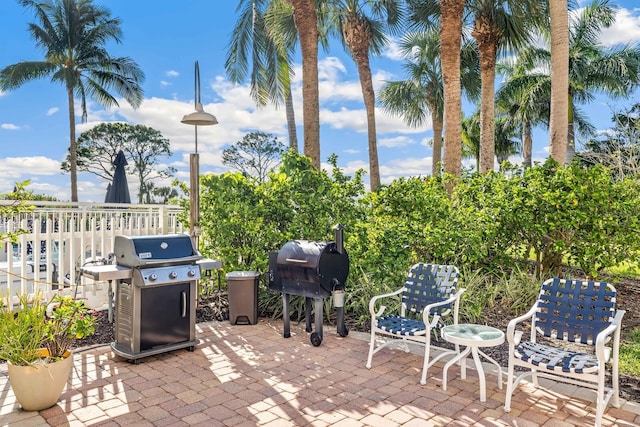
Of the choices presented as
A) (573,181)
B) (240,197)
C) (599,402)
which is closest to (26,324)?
(240,197)

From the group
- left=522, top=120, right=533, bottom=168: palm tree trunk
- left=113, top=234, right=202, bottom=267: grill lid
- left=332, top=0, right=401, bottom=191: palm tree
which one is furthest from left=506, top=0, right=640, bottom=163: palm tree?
left=113, top=234, right=202, bottom=267: grill lid

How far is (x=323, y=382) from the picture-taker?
3.74m

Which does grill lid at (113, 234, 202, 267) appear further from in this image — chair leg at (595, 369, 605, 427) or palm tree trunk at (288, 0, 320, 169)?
palm tree trunk at (288, 0, 320, 169)

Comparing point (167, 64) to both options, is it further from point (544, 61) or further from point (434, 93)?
point (544, 61)

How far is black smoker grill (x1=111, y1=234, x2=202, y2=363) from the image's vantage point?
4066 mm

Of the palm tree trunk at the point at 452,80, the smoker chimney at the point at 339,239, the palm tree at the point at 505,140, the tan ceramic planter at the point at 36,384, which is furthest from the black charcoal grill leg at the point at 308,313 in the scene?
Result: the palm tree at the point at 505,140

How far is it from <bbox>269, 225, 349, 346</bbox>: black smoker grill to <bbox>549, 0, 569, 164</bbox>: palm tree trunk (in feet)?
16.1

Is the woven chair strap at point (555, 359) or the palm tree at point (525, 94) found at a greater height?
the palm tree at point (525, 94)

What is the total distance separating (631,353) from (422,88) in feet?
52.3

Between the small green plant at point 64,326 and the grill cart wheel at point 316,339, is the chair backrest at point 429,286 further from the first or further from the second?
the small green plant at point 64,326

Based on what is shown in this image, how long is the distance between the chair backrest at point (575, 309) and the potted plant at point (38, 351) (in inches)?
139

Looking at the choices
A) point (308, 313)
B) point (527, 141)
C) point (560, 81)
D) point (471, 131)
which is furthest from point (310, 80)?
point (471, 131)

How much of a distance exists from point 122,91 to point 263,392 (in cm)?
2056

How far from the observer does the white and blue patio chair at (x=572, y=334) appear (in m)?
3.01
